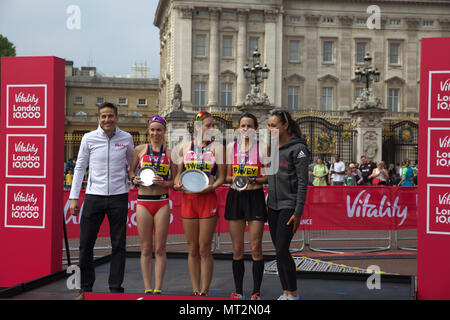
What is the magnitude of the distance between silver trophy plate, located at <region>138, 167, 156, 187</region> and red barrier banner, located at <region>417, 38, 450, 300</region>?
301cm

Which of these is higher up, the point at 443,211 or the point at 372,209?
the point at 443,211

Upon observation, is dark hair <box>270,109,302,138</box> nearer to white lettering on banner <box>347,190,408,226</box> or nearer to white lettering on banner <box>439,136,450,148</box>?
white lettering on banner <box>439,136,450,148</box>

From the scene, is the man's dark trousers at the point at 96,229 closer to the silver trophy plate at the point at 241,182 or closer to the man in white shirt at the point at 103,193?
the man in white shirt at the point at 103,193

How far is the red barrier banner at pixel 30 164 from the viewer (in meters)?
7.24

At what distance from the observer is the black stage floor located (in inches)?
253

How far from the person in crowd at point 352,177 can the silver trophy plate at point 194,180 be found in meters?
14.6

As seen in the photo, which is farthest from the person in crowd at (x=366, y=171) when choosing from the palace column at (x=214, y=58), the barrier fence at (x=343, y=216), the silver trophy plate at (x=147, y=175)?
the palace column at (x=214, y=58)

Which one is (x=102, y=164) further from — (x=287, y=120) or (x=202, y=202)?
(x=287, y=120)

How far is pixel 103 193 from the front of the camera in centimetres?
631

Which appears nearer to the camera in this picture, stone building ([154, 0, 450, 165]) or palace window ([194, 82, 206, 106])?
stone building ([154, 0, 450, 165])

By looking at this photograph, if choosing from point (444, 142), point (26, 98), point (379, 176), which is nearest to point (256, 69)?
point (379, 176)

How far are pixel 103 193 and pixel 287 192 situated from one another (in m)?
2.10

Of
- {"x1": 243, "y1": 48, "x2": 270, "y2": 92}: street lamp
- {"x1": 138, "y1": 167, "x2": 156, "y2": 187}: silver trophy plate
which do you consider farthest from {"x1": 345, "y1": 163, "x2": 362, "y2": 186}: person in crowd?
{"x1": 138, "y1": 167, "x2": 156, "y2": 187}: silver trophy plate
